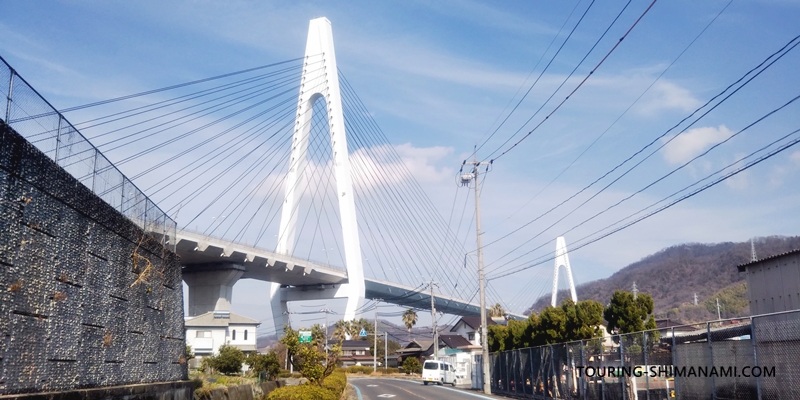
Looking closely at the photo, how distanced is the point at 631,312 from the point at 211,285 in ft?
168

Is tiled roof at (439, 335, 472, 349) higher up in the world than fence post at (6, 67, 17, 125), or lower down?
lower down

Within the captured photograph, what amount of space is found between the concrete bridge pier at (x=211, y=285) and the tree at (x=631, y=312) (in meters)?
45.8

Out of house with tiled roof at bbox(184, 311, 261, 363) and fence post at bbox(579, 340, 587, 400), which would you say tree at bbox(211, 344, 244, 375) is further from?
fence post at bbox(579, 340, 587, 400)

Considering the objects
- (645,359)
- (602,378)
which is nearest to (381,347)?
(602,378)

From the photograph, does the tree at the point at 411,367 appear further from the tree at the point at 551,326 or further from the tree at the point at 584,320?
the tree at the point at 584,320

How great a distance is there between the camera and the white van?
54194 millimetres

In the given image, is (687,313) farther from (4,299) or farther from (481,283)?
(4,299)

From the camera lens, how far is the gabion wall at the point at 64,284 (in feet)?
35.5

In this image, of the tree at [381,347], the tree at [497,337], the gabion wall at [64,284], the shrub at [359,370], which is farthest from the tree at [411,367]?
the gabion wall at [64,284]

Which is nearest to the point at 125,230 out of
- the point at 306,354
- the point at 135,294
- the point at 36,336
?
the point at 135,294

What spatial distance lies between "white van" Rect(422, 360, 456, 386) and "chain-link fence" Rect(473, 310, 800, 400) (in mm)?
24648

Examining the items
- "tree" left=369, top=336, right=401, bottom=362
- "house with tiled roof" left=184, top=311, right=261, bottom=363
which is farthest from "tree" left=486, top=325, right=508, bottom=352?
"tree" left=369, top=336, right=401, bottom=362

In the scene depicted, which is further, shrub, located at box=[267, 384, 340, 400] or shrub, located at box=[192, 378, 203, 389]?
shrub, located at box=[192, 378, 203, 389]

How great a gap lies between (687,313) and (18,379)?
176 meters
